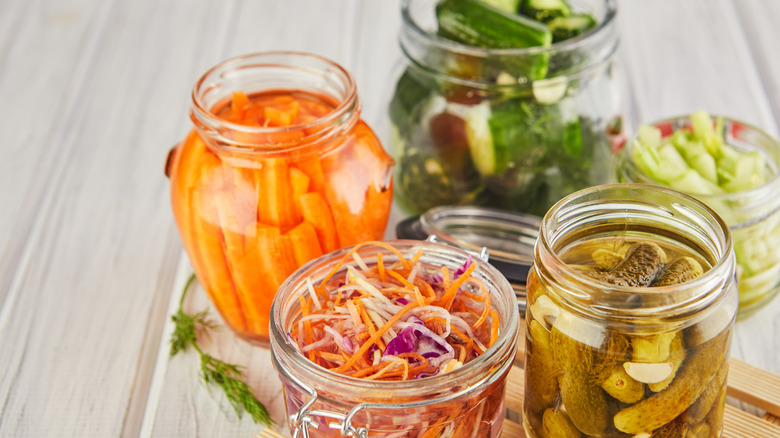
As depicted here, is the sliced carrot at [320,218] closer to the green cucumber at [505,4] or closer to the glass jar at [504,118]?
the glass jar at [504,118]

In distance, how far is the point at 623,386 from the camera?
46.0 inches

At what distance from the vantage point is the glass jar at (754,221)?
1.62m

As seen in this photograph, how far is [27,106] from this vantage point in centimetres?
266

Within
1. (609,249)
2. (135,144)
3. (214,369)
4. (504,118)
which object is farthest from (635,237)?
(135,144)

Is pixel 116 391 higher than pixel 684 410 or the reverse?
the reverse

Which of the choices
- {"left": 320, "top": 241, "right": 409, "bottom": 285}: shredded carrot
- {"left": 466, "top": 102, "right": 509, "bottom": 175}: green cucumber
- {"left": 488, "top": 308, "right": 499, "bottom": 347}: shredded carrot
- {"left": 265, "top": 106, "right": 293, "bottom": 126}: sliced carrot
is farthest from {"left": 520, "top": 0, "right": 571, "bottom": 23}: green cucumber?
{"left": 488, "top": 308, "right": 499, "bottom": 347}: shredded carrot

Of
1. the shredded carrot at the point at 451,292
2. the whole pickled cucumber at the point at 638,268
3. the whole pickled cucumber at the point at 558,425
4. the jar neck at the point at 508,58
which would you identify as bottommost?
the whole pickled cucumber at the point at 558,425

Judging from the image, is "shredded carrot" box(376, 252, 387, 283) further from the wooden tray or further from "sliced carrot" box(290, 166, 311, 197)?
the wooden tray

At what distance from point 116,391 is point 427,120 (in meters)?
0.92

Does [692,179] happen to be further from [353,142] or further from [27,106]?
[27,106]

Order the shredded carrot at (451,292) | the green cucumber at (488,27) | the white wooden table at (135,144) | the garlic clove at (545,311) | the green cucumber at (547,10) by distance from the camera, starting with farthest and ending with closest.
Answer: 1. the green cucumber at (547,10)
2. the green cucumber at (488,27)
3. the white wooden table at (135,144)
4. the shredded carrot at (451,292)
5. the garlic clove at (545,311)

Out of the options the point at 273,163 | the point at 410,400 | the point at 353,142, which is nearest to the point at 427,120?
the point at 353,142

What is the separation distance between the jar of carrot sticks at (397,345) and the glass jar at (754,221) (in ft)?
1.82

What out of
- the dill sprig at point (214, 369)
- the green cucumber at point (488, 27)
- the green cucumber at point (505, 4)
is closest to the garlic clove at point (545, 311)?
the dill sprig at point (214, 369)
